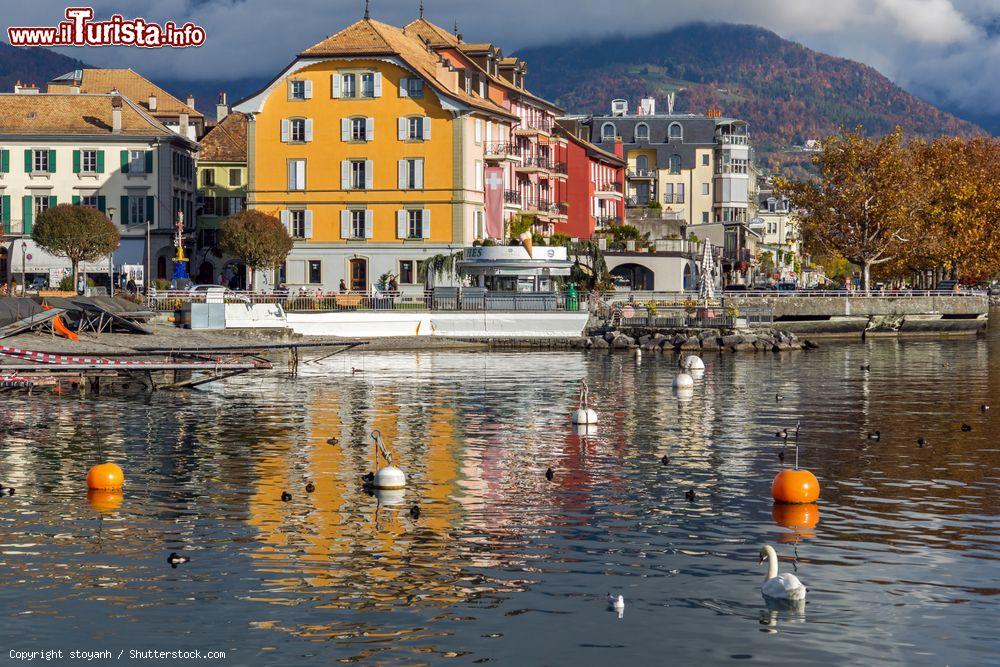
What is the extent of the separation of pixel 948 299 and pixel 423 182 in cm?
3793

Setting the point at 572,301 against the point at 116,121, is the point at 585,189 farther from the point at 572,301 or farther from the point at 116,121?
the point at 572,301

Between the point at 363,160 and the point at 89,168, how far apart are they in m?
24.5

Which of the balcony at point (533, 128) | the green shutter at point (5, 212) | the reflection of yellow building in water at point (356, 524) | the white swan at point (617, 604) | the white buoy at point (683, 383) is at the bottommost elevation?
the white swan at point (617, 604)

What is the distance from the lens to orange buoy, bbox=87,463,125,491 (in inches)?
1172

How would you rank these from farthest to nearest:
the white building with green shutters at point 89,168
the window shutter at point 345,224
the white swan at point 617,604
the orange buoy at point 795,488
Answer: the white building with green shutters at point 89,168 → the window shutter at point 345,224 → the orange buoy at point 795,488 → the white swan at point 617,604

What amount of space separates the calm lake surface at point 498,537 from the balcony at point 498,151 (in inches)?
1939

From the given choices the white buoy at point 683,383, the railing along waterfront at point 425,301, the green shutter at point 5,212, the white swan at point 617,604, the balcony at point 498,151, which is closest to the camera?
the white swan at point 617,604

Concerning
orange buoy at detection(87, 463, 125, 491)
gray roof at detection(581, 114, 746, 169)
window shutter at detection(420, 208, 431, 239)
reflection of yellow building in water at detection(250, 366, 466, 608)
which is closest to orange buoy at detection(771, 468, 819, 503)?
reflection of yellow building in water at detection(250, 366, 466, 608)

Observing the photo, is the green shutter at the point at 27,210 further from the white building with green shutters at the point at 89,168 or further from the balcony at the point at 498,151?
the balcony at the point at 498,151

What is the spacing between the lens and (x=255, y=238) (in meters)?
85.6

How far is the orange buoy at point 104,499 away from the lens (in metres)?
28.0

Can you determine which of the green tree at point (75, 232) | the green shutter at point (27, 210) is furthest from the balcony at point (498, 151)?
the green shutter at point (27, 210)

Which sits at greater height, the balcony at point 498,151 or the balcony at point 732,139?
the balcony at point 732,139

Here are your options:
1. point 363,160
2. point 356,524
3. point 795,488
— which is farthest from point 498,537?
point 363,160
